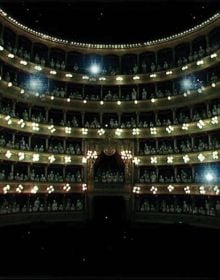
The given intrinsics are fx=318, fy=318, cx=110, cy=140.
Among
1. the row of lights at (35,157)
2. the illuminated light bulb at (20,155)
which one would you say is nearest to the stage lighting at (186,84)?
the row of lights at (35,157)

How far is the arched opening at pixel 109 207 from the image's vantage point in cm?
3628

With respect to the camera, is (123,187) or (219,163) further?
(123,187)

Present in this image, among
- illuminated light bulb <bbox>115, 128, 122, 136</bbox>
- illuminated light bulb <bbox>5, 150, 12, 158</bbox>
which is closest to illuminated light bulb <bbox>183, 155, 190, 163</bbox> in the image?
illuminated light bulb <bbox>115, 128, 122, 136</bbox>

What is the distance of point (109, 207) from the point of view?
36750mm

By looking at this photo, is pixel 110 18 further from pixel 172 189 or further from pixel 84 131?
pixel 172 189

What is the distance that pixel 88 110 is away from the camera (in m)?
37.1

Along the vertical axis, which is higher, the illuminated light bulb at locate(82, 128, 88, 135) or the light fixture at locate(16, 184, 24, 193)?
the illuminated light bulb at locate(82, 128, 88, 135)

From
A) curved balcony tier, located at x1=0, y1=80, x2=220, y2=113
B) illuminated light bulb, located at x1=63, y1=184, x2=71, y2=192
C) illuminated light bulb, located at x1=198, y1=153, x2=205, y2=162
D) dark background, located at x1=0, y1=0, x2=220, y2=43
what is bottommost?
illuminated light bulb, located at x1=63, y1=184, x2=71, y2=192

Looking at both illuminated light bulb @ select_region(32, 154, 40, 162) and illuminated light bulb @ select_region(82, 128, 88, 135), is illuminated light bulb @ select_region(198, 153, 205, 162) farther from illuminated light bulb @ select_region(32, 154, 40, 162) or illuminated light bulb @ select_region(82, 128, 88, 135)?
illuminated light bulb @ select_region(32, 154, 40, 162)

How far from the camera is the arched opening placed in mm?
36281

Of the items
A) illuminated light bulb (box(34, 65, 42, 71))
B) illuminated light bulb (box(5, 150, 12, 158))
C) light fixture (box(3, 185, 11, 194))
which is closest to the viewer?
light fixture (box(3, 185, 11, 194))

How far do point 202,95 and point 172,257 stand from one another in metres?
20.6

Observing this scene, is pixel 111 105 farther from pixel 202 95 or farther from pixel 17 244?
pixel 17 244

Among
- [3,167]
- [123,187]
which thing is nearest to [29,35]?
Result: [3,167]
